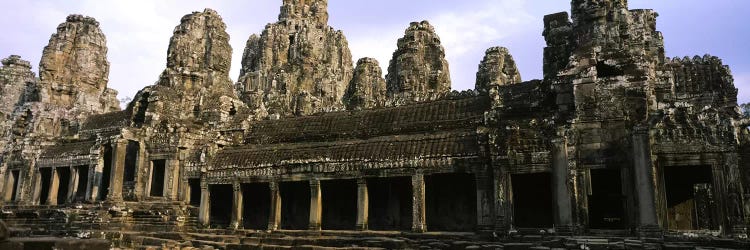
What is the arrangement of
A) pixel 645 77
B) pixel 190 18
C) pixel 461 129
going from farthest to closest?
pixel 190 18 → pixel 461 129 → pixel 645 77

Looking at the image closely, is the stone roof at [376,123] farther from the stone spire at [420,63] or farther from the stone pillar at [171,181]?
the stone spire at [420,63]

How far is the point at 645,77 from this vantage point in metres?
15.2

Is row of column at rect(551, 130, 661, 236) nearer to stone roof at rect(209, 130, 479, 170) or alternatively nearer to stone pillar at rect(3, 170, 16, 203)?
stone roof at rect(209, 130, 479, 170)

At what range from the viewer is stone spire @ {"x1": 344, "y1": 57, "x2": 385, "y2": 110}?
36.1m

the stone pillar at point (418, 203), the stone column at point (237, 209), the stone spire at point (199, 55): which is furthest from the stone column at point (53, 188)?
the stone pillar at point (418, 203)

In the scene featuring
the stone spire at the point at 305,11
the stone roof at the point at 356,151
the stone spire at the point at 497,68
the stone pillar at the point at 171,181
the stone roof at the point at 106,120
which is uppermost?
the stone spire at the point at 305,11

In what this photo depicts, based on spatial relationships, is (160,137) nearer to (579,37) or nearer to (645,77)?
(579,37)

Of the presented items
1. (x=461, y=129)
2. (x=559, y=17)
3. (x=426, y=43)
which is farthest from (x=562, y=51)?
(x=426, y=43)

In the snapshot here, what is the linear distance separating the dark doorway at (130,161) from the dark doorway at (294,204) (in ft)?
25.7

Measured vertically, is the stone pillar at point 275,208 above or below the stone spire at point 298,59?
below

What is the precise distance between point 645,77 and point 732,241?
494 centimetres

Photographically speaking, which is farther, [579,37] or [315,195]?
[315,195]

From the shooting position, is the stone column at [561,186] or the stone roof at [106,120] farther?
the stone roof at [106,120]

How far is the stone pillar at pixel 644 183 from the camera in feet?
46.0
